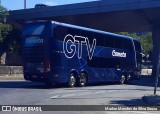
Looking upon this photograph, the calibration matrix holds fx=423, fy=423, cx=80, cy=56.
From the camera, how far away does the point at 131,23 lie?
50531 mm

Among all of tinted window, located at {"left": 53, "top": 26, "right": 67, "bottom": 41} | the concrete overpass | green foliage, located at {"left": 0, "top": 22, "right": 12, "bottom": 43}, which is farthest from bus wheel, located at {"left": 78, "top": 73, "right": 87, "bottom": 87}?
green foliage, located at {"left": 0, "top": 22, "right": 12, "bottom": 43}

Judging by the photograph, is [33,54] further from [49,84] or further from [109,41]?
[109,41]

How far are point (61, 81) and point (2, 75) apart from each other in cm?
1679

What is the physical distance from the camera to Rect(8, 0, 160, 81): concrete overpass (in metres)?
42.7

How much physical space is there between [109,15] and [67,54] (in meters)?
22.9

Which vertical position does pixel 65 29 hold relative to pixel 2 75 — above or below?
above

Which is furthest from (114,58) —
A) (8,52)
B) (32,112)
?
(8,52)

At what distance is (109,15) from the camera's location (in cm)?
4706

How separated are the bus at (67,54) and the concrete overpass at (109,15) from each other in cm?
1161

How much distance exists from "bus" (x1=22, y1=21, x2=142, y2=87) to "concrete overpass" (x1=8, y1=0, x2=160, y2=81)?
457 inches

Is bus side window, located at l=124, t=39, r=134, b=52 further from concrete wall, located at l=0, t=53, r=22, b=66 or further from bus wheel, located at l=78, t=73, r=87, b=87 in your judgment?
concrete wall, located at l=0, t=53, r=22, b=66

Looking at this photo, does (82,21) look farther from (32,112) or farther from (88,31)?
(32,112)

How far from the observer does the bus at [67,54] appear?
2398cm

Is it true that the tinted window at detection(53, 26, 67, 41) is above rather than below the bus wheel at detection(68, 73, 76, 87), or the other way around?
above
